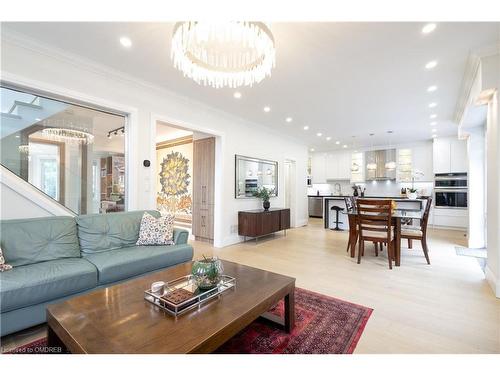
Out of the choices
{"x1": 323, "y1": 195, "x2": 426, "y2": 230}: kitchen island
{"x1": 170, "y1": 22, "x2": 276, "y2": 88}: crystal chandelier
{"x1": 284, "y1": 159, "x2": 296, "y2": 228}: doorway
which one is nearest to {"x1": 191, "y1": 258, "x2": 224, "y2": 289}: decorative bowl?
{"x1": 170, "y1": 22, "x2": 276, "y2": 88}: crystal chandelier

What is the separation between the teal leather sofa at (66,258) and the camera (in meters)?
1.78

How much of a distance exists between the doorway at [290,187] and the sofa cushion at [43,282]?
5.70m

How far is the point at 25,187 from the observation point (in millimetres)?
2561

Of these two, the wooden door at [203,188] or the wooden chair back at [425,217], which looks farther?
the wooden door at [203,188]

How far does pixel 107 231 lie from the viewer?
2734mm

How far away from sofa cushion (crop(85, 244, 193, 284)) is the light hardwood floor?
0.61m

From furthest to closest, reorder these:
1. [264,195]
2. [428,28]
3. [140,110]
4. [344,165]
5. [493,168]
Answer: [344,165] < [264,195] < [140,110] < [493,168] < [428,28]

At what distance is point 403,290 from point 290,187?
4.80 m

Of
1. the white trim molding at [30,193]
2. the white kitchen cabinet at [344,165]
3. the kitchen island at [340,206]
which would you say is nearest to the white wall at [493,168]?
the kitchen island at [340,206]

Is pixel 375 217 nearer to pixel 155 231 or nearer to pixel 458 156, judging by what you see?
pixel 155 231

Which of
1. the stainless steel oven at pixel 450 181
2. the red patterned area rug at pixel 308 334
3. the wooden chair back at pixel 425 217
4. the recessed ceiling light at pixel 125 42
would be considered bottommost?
the red patterned area rug at pixel 308 334

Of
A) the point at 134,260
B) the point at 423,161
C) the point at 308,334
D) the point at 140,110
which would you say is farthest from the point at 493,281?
the point at 423,161

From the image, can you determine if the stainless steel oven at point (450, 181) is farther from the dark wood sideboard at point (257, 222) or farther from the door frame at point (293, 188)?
the dark wood sideboard at point (257, 222)
